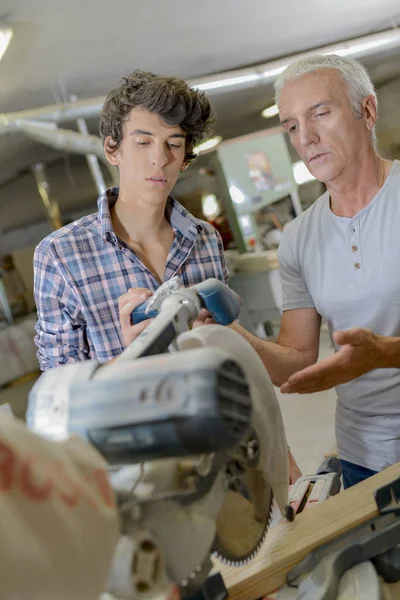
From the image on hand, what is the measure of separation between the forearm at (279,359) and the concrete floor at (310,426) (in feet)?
6.47

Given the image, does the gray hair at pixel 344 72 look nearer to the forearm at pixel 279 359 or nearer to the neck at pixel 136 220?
the neck at pixel 136 220

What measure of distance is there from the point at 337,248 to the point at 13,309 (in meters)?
6.75

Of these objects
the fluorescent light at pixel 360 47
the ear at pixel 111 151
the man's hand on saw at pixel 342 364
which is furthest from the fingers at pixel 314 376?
the fluorescent light at pixel 360 47

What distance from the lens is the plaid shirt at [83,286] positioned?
54.4 inches

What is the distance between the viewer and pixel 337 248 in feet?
4.49

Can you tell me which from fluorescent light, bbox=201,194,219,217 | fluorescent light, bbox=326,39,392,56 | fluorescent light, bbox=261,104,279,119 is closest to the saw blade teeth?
fluorescent light, bbox=326,39,392,56

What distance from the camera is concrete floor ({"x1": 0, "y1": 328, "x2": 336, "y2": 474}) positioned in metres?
3.37

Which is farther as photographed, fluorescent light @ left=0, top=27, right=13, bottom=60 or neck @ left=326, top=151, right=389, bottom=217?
fluorescent light @ left=0, top=27, right=13, bottom=60

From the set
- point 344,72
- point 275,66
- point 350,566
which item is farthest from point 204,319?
point 275,66

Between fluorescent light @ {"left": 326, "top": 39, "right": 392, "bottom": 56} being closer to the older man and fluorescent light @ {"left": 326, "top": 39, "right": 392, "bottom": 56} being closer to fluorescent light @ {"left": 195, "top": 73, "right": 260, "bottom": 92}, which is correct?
fluorescent light @ {"left": 195, "top": 73, "right": 260, "bottom": 92}

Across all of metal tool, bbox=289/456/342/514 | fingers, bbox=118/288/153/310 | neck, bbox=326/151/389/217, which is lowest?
metal tool, bbox=289/456/342/514

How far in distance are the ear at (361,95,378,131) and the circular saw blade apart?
920 millimetres

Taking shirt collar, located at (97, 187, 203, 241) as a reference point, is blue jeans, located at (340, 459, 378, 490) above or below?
below

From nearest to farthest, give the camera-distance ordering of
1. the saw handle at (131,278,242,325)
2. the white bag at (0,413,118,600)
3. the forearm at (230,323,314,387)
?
the white bag at (0,413,118,600)
the saw handle at (131,278,242,325)
the forearm at (230,323,314,387)
